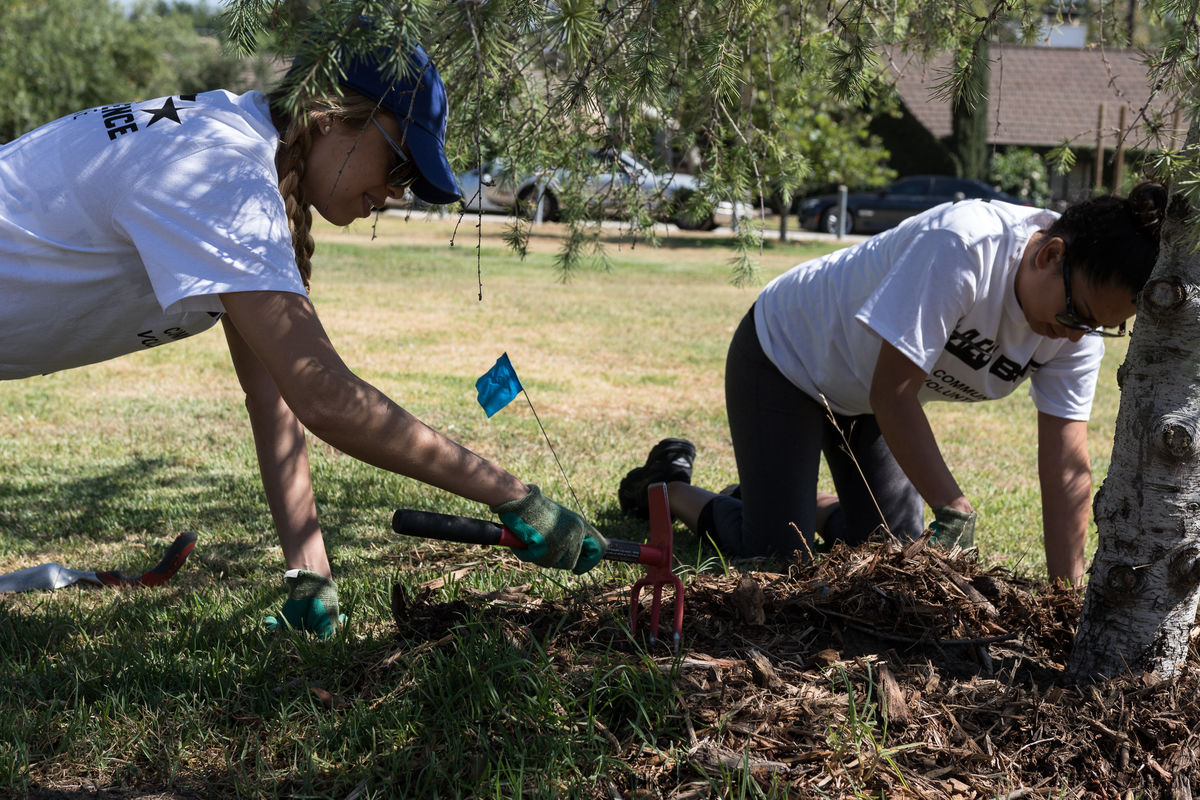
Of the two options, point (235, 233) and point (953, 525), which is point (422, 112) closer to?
point (235, 233)

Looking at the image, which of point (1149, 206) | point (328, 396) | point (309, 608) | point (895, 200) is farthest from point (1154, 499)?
point (895, 200)

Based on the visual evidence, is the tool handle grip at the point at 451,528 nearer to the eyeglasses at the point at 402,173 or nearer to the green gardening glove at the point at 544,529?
the green gardening glove at the point at 544,529

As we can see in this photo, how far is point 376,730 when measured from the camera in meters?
2.28

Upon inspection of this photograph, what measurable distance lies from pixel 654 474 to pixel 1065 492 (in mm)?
1682

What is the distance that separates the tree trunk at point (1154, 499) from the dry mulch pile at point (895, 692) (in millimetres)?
99

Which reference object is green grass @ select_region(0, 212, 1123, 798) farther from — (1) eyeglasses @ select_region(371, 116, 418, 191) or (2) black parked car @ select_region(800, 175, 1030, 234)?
(2) black parked car @ select_region(800, 175, 1030, 234)

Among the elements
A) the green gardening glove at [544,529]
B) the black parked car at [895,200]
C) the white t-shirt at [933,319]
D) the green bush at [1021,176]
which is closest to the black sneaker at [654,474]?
the white t-shirt at [933,319]

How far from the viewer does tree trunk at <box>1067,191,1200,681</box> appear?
2.22 meters

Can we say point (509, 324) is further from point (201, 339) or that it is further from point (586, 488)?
point (586, 488)

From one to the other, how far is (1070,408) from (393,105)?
7.42ft

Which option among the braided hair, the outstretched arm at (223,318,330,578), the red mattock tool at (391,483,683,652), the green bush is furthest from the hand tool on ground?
the green bush

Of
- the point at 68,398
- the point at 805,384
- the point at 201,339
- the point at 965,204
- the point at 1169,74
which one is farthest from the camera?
the point at 201,339

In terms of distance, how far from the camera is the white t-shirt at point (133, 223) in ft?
6.64

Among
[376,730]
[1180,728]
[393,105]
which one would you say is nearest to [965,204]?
[1180,728]
